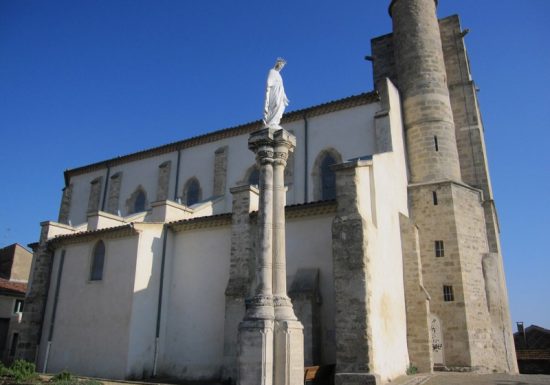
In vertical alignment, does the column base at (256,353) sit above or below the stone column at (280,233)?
below

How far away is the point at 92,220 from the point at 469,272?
1558cm

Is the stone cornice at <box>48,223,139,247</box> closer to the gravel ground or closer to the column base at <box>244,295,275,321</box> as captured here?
the column base at <box>244,295,275,321</box>

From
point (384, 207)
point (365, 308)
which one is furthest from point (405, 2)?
point (365, 308)

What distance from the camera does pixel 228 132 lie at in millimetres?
23719

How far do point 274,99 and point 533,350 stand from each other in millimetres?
24243

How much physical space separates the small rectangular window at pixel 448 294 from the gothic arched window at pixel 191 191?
42.4 ft

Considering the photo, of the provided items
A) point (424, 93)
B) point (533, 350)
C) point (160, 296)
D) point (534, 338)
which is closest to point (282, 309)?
point (160, 296)

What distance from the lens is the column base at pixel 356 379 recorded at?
10.9 metres

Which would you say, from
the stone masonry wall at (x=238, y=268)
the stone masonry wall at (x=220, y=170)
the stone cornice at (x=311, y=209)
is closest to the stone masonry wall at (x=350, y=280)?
the stone cornice at (x=311, y=209)

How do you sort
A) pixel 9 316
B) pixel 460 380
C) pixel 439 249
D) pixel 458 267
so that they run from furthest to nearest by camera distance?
pixel 9 316 → pixel 439 249 → pixel 458 267 → pixel 460 380

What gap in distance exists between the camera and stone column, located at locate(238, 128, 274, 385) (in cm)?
833

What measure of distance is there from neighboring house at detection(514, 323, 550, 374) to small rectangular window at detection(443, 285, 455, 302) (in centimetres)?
1275

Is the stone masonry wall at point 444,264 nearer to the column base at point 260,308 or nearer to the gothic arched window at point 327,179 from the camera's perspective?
the gothic arched window at point 327,179

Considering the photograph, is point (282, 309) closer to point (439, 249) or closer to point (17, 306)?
point (439, 249)
